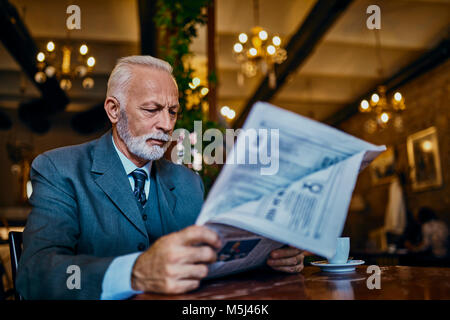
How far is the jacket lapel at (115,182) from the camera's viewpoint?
1.27 m

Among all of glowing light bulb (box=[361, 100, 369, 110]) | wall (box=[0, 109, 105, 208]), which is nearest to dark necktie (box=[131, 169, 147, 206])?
glowing light bulb (box=[361, 100, 369, 110])

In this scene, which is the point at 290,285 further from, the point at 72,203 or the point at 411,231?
the point at 411,231

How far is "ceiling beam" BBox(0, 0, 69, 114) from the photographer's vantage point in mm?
5348

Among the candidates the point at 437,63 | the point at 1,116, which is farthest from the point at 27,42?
the point at 437,63

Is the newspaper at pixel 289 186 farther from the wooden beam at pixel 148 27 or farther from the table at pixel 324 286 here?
the wooden beam at pixel 148 27

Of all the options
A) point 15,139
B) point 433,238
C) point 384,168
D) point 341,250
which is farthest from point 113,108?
point 15,139

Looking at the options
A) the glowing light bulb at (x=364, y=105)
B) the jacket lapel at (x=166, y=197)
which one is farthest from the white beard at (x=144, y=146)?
the glowing light bulb at (x=364, y=105)

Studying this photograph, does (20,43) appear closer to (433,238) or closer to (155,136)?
(155,136)

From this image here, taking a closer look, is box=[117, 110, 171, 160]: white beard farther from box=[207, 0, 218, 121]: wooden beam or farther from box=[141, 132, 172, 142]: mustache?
box=[207, 0, 218, 121]: wooden beam

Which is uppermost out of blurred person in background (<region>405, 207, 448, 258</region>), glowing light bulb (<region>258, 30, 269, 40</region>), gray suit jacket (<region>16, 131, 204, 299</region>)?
glowing light bulb (<region>258, 30, 269, 40</region>)

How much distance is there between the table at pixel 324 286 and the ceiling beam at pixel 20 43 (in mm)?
5350

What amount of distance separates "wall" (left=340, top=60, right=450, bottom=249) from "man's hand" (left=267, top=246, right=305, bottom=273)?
5458mm

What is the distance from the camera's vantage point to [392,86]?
838cm

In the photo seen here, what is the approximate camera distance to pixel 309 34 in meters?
6.04
